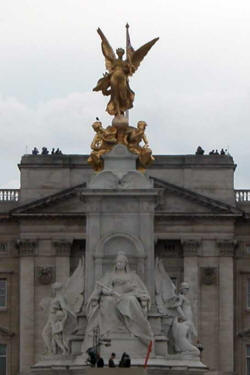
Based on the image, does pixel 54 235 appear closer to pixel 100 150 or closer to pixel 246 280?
pixel 246 280

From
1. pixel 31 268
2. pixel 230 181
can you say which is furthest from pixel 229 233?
pixel 31 268

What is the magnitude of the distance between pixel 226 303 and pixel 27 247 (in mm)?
12442

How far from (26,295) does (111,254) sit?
55900 mm

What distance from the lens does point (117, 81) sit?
304 feet

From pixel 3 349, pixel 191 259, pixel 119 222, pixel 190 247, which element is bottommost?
pixel 119 222

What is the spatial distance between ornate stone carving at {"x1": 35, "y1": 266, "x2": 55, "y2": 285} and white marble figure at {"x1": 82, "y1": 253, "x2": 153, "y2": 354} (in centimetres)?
5642

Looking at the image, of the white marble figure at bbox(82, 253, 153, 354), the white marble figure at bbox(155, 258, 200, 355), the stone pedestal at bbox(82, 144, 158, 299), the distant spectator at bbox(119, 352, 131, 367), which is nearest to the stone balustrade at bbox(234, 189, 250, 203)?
the white marble figure at bbox(155, 258, 200, 355)

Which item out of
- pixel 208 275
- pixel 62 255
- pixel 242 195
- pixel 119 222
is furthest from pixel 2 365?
pixel 119 222

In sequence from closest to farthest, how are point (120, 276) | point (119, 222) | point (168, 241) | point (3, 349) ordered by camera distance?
point (120, 276) → point (119, 222) → point (3, 349) → point (168, 241)

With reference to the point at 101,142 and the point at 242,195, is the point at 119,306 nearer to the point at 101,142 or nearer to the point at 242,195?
Result: the point at 101,142

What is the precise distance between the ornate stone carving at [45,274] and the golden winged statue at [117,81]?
5347 cm

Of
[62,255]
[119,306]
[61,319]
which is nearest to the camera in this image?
[119,306]

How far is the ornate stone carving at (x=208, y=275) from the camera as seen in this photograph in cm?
14612

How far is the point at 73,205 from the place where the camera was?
481 ft
